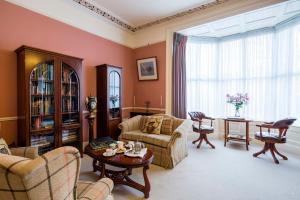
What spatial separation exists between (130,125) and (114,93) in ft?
3.12

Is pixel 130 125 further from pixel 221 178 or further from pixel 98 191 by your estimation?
pixel 98 191

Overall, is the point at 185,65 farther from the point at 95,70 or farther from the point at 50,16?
the point at 50,16

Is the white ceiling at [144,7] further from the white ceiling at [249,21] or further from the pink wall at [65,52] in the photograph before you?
the pink wall at [65,52]

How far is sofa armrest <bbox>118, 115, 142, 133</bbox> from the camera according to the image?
3.63 meters

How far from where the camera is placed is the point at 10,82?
271 cm

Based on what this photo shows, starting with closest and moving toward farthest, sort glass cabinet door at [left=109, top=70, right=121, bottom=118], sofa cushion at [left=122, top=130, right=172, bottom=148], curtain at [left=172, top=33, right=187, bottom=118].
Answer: sofa cushion at [left=122, top=130, right=172, bottom=148], glass cabinet door at [left=109, top=70, right=121, bottom=118], curtain at [left=172, top=33, right=187, bottom=118]

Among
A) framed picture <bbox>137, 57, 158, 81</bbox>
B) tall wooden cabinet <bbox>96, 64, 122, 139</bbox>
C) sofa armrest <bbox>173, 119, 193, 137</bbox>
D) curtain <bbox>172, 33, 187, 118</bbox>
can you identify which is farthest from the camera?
framed picture <bbox>137, 57, 158, 81</bbox>

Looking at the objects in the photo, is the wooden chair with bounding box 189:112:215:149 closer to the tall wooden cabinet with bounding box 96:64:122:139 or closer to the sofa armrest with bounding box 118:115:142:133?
the sofa armrest with bounding box 118:115:142:133

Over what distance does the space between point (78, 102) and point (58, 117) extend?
0.48m

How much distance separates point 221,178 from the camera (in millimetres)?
2596

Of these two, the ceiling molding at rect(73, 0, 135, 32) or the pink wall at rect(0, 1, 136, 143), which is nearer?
the pink wall at rect(0, 1, 136, 143)

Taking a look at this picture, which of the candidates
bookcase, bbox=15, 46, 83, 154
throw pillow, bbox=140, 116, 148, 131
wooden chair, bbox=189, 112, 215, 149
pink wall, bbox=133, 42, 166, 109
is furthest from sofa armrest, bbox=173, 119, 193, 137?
bookcase, bbox=15, 46, 83, 154

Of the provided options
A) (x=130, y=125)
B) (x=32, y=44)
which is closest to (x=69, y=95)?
(x=32, y=44)

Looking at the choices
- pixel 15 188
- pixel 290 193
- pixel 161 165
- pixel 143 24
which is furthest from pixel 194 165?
pixel 143 24
